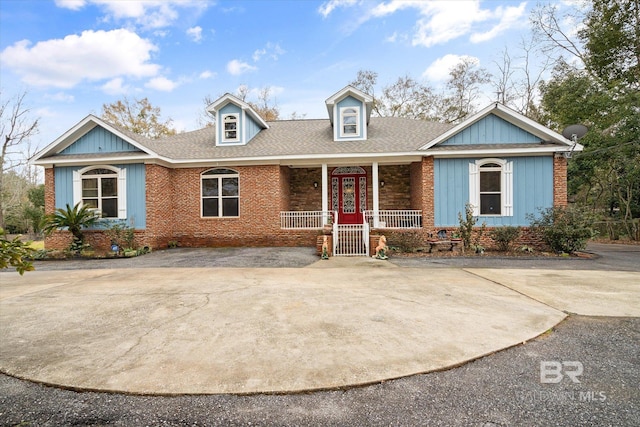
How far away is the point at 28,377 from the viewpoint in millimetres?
2855

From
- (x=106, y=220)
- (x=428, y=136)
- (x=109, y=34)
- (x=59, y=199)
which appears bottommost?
(x=106, y=220)

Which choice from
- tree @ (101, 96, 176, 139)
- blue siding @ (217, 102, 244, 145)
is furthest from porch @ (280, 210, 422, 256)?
tree @ (101, 96, 176, 139)

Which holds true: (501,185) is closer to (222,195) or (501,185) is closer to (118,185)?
(222,195)

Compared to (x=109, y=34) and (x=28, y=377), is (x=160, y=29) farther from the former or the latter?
(x=28, y=377)

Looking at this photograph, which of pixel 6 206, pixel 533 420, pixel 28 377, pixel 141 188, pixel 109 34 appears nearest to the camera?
pixel 533 420

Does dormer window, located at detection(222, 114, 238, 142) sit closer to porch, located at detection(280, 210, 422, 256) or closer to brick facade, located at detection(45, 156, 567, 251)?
brick facade, located at detection(45, 156, 567, 251)

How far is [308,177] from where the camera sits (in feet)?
48.1

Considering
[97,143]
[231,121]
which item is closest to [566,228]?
[231,121]

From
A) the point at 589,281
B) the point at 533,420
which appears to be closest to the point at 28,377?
the point at 533,420

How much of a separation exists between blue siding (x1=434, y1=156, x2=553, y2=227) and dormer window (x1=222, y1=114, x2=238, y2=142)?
8784 millimetres

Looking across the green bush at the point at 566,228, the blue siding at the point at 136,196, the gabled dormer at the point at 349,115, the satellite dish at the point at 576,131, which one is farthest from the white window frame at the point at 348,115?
the blue siding at the point at 136,196

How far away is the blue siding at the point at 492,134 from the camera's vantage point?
450 inches

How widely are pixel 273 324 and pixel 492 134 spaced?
11.2 m

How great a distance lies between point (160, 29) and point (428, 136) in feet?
45.8
